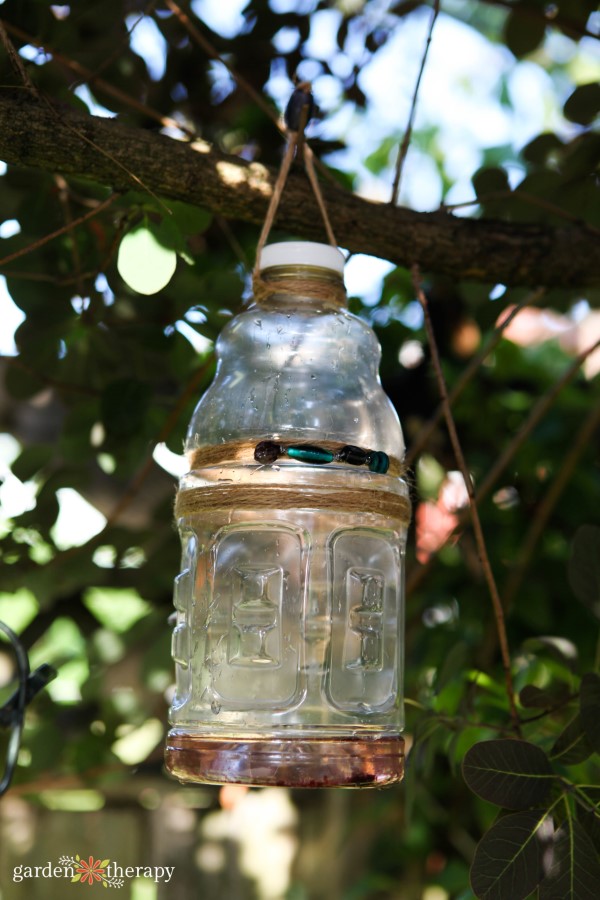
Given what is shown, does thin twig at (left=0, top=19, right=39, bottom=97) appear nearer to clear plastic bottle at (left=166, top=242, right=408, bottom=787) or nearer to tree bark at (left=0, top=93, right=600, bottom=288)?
tree bark at (left=0, top=93, right=600, bottom=288)

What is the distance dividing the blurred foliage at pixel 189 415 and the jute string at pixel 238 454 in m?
0.17

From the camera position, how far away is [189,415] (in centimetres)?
138

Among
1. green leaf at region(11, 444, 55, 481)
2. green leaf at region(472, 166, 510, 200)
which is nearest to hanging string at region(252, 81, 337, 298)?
green leaf at region(472, 166, 510, 200)

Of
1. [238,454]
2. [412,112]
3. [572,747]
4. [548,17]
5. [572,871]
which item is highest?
[548,17]

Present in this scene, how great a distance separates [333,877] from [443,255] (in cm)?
193

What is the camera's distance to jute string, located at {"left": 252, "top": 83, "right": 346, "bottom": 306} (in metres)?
0.97

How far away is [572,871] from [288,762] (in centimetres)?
26

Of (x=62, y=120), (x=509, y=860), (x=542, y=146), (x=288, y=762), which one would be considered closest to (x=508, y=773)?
(x=509, y=860)

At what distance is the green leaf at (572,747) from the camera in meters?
0.98

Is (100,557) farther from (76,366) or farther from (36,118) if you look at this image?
(36,118)

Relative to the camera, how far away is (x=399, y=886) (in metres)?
2.46

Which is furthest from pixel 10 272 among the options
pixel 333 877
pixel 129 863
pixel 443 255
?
pixel 333 877

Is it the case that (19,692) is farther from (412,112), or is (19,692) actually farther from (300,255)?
(412,112)

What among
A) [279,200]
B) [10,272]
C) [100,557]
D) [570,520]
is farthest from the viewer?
[570,520]
